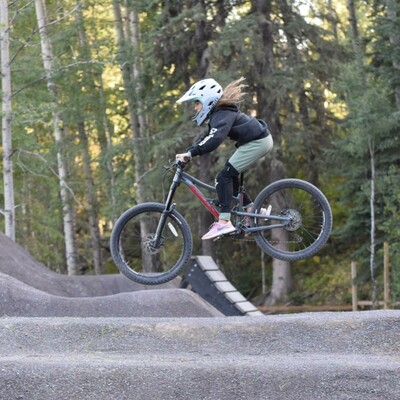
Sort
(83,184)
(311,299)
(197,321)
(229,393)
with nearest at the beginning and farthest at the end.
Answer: (229,393) < (197,321) < (311,299) < (83,184)

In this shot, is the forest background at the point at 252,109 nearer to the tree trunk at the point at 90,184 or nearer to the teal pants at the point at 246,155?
the tree trunk at the point at 90,184

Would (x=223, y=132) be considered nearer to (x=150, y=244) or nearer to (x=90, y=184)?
(x=150, y=244)

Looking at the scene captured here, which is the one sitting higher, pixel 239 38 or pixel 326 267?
pixel 239 38

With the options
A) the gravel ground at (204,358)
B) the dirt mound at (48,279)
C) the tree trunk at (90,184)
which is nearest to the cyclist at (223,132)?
the gravel ground at (204,358)

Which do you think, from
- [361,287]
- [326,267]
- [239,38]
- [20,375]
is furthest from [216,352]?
[326,267]

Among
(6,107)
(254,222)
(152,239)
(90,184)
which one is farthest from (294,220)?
(90,184)

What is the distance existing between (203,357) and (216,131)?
2.61m

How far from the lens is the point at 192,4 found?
92.0 ft

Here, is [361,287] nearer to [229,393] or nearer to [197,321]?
[197,321]

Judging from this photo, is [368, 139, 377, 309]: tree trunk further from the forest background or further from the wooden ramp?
the wooden ramp

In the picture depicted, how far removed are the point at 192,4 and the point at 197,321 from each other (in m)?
19.4

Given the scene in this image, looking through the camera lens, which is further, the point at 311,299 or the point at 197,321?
the point at 311,299

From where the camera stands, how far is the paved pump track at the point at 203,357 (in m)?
8.25

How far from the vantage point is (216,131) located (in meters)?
9.98
